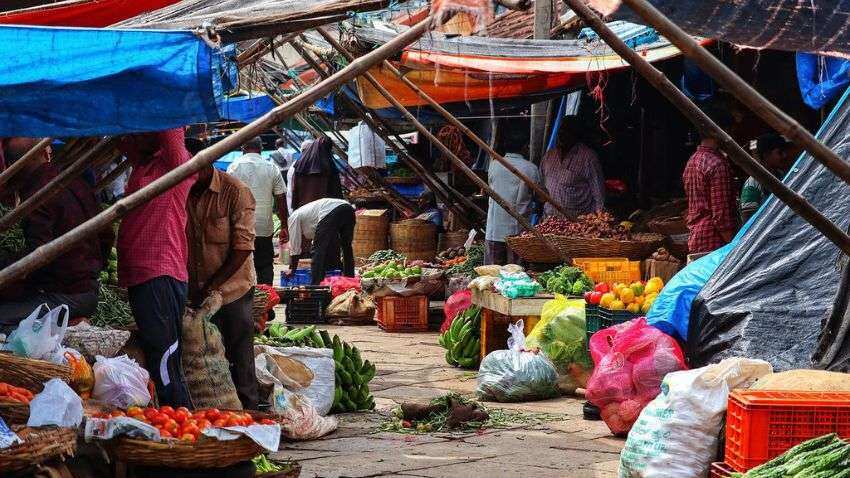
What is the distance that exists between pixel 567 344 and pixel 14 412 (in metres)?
5.44

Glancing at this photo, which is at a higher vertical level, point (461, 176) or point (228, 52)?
point (228, 52)

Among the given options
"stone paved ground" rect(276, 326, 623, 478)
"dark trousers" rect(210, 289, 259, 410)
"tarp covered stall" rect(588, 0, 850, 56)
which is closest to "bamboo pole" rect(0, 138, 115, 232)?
"dark trousers" rect(210, 289, 259, 410)

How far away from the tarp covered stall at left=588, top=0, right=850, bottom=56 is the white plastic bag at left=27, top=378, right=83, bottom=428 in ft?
9.09

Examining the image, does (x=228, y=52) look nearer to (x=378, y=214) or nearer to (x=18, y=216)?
(x=18, y=216)

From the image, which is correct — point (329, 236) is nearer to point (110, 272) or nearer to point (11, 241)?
point (110, 272)

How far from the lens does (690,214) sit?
1066 centimetres

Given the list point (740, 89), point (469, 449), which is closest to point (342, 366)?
point (469, 449)

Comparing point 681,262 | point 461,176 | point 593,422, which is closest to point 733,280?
point 593,422

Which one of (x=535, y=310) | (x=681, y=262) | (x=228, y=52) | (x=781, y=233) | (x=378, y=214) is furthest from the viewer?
(x=378, y=214)

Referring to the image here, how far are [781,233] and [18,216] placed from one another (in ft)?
15.9

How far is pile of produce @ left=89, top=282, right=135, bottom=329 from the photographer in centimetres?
768

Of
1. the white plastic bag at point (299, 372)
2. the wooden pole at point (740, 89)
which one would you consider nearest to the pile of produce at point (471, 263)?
the white plastic bag at point (299, 372)

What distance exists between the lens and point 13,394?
5184 millimetres

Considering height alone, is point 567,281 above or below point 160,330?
below
